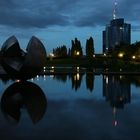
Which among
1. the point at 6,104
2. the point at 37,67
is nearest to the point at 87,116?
the point at 6,104

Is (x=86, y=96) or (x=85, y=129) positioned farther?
(x=86, y=96)

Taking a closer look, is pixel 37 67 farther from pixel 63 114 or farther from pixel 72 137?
pixel 72 137

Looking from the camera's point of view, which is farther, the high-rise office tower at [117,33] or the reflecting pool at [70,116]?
the high-rise office tower at [117,33]

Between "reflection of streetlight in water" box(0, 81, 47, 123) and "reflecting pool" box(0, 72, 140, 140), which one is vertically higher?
"reflection of streetlight in water" box(0, 81, 47, 123)

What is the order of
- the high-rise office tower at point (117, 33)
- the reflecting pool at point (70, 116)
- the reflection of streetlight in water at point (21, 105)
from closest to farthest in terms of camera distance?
the reflecting pool at point (70, 116) < the reflection of streetlight in water at point (21, 105) < the high-rise office tower at point (117, 33)

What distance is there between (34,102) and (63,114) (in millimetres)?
2569

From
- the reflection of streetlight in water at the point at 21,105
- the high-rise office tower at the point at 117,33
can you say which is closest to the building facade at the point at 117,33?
the high-rise office tower at the point at 117,33

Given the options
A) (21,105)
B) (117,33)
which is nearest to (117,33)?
(117,33)

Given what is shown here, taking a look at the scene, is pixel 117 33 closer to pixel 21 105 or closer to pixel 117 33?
pixel 117 33

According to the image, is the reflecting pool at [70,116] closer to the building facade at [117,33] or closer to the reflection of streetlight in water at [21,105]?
the reflection of streetlight in water at [21,105]

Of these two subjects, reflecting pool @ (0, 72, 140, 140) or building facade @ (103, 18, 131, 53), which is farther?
building facade @ (103, 18, 131, 53)

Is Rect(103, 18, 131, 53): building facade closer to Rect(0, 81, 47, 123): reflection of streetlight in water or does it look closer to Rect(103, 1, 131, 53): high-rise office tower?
Rect(103, 1, 131, 53): high-rise office tower

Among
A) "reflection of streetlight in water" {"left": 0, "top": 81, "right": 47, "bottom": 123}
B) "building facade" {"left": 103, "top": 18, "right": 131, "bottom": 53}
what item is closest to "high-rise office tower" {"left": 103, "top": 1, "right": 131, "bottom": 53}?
"building facade" {"left": 103, "top": 18, "right": 131, "bottom": 53}

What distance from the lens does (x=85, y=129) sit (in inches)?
340
